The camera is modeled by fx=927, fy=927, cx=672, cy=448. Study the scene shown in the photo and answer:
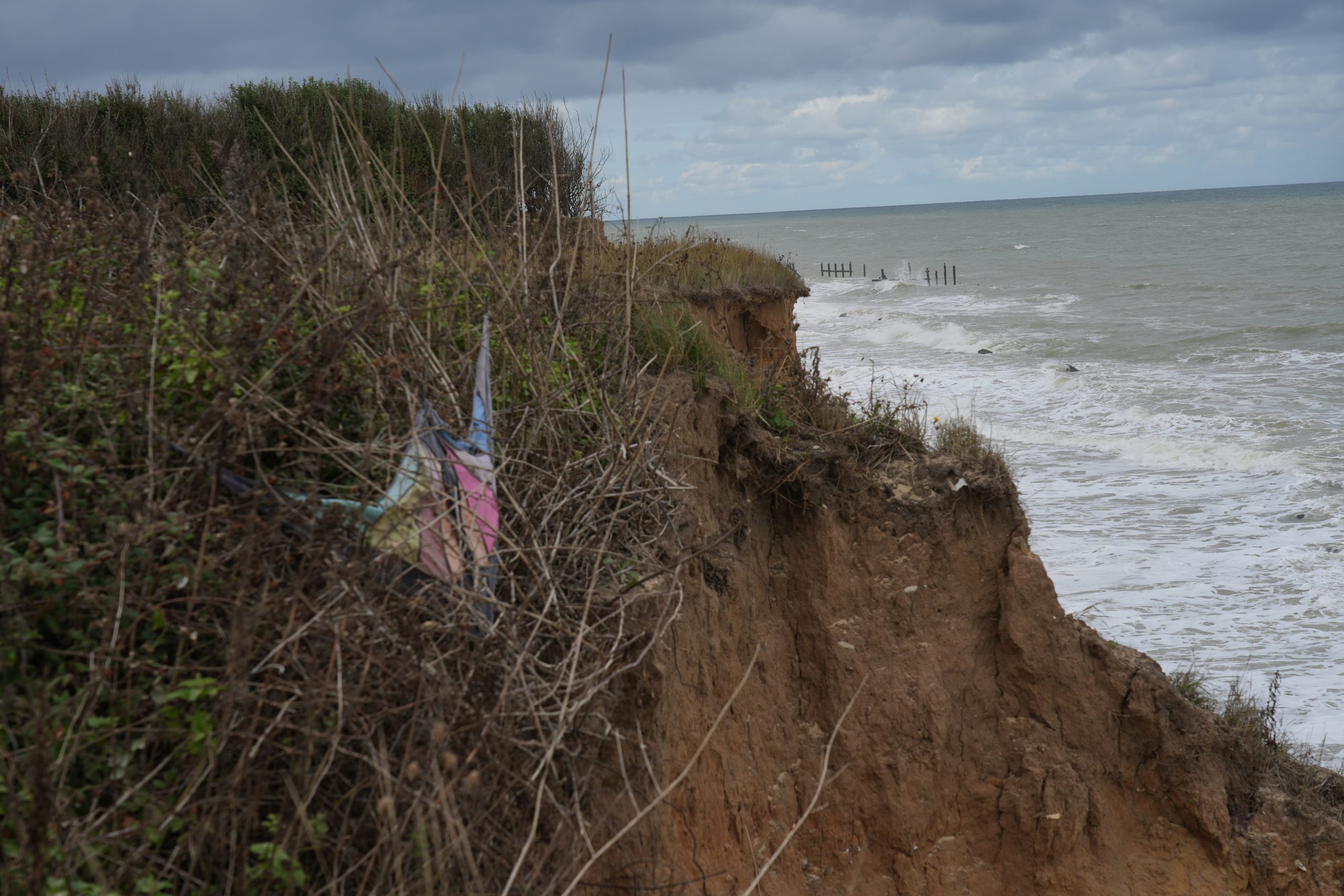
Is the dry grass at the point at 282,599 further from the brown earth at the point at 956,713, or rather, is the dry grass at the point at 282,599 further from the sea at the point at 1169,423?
the sea at the point at 1169,423

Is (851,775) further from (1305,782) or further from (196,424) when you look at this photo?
(196,424)

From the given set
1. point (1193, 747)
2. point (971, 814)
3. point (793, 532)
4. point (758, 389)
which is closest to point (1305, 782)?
point (1193, 747)

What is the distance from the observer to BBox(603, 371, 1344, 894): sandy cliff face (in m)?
5.87

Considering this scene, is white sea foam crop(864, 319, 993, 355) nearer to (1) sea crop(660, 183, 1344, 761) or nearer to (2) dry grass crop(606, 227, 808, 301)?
(1) sea crop(660, 183, 1344, 761)

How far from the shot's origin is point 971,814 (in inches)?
241

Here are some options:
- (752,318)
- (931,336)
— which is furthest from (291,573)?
(931,336)

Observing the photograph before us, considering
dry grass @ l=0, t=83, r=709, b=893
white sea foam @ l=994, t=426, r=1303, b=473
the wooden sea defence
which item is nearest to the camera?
dry grass @ l=0, t=83, r=709, b=893

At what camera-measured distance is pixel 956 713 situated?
6195 millimetres

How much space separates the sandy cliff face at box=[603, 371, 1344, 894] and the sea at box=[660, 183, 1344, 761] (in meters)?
1.18

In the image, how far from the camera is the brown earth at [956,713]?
5.86 m

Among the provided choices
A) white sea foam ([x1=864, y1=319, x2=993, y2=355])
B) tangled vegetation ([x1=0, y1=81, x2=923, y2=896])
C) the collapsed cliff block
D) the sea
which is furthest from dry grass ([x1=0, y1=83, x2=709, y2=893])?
white sea foam ([x1=864, y1=319, x2=993, y2=355])

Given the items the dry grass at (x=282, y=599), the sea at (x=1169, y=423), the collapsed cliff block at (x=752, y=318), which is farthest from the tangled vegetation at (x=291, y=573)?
the collapsed cliff block at (x=752, y=318)

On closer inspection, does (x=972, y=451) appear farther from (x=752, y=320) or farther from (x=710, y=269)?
(x=752, y=320)

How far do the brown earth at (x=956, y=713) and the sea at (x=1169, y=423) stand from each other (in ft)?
3.76
